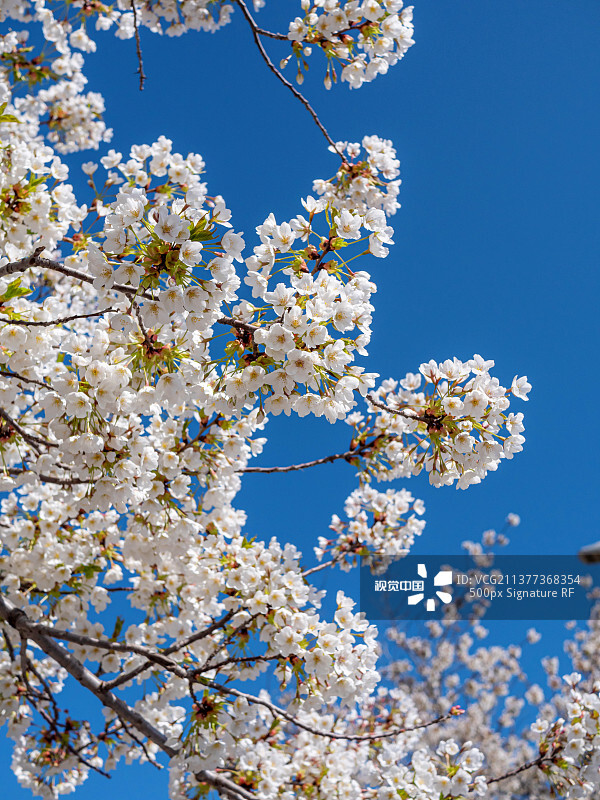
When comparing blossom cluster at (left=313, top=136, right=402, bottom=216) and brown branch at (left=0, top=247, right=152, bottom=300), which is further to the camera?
blossom cluster at (left=313, top=136, right=402, bottom=216)

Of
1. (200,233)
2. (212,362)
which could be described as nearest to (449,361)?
(212,362)

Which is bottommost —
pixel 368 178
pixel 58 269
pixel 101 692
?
pixel 101 692

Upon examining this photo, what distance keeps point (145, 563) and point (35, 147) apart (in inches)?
105

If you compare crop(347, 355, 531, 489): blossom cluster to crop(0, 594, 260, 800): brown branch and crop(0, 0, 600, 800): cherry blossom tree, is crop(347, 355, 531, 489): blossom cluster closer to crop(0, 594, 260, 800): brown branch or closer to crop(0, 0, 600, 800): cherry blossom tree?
crop(0, 0, 600, 800): cherry blossom tree

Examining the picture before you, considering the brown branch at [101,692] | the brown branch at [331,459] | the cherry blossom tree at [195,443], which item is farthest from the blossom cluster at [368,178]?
the brown branch at [101,692]

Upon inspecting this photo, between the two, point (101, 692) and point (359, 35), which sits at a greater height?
point (359, 35)

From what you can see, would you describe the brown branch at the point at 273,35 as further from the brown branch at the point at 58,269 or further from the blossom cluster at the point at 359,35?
the brown branch at the point at 58,269

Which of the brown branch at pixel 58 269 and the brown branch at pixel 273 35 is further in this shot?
the brown branch at pixel 273 35

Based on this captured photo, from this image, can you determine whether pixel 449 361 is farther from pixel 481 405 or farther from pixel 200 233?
pixel 200 233

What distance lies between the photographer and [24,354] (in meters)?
2.63

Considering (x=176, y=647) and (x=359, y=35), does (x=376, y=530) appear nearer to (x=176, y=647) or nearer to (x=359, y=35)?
(x=176, y=647)

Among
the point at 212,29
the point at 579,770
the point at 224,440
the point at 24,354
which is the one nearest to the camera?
the point at 24,354

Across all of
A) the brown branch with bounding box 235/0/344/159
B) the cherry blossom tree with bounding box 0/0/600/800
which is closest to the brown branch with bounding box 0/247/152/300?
the cherry blossom tree with bounding box 0/0/600/800

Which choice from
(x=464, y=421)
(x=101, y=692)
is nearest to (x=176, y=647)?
(x=101, y=692)
